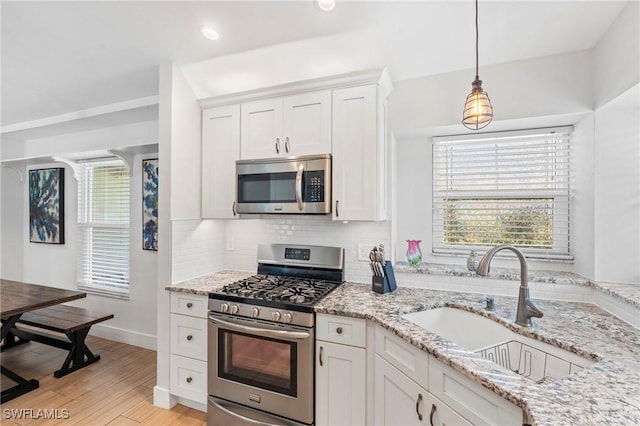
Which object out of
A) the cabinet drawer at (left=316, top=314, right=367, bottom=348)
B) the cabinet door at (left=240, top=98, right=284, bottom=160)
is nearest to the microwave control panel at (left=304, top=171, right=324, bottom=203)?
the cabinet door at (left=240, top=98, right=284, bottom=160)

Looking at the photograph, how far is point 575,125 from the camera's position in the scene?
2.10m

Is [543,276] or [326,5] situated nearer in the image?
[326,5]

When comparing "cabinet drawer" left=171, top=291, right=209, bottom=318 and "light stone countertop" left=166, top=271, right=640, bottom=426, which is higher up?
"light stone countertop" left=166, top=271, right=640, bottom=426

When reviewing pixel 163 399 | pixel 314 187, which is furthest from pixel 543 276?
pixel 163 399

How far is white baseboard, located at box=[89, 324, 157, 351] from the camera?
3.35 m

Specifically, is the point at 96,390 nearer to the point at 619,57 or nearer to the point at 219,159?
the point at 219,159

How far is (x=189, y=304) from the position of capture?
7.30 feet

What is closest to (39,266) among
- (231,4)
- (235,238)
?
(235,238)

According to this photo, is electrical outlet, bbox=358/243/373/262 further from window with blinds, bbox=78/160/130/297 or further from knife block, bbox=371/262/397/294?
window with blinds, bbox=78/160/130/297

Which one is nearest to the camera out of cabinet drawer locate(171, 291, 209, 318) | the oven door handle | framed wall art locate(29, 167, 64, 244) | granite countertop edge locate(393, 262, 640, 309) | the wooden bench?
granite countertop edge locate(393, 262, 640, 309)

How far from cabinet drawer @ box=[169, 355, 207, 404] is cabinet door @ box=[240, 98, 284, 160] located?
1.58 metres

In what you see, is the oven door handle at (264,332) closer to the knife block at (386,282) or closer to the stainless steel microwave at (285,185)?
the knife block at (386,282)

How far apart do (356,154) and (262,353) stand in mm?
1460

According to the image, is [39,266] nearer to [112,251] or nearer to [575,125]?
[112,251]
